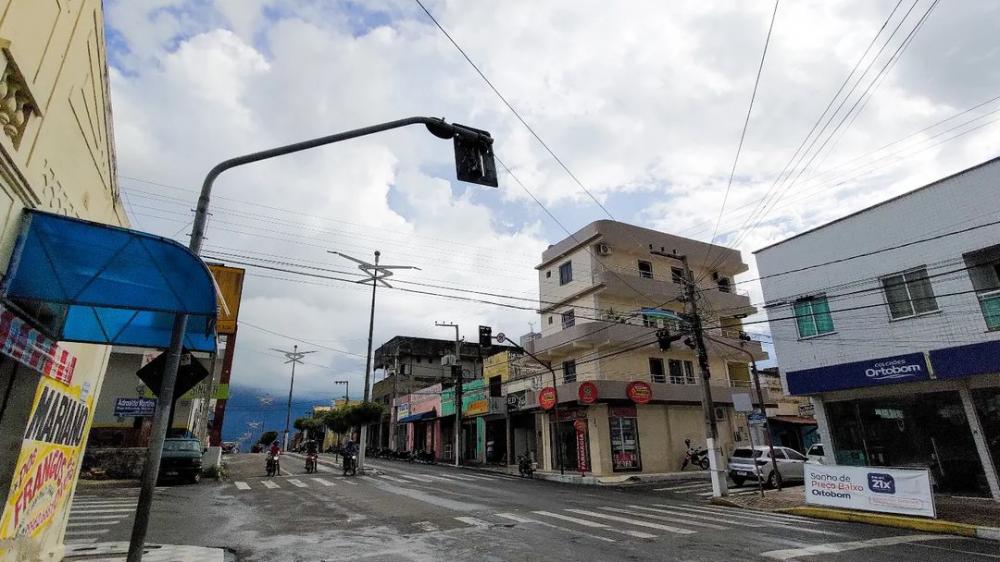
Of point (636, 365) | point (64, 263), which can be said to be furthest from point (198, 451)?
point (636, 365)

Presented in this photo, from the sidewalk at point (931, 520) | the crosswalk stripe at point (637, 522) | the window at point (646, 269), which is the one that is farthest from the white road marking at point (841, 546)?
the window at point (646, 269)

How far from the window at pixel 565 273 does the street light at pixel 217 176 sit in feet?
82.4

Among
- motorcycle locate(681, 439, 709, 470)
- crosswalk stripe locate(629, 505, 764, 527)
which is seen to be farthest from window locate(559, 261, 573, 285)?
crosswalk stripe locate(629, 505, 764, 527)

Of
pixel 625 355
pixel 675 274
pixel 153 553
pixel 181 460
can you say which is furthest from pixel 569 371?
pixel 153 553

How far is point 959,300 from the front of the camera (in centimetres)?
1470

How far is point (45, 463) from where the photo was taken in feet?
21.5

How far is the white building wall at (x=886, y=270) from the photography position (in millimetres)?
14523

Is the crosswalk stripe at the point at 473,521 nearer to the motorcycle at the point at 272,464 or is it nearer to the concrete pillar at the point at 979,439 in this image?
the concrete pillar at the point at 979,439

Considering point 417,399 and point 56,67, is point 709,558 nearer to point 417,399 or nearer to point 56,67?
point 56,67

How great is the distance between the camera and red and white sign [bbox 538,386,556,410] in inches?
1107

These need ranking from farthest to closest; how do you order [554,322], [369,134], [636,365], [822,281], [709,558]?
[554,322] → [636,365] → [822,281] → [709,558] → [369,134]

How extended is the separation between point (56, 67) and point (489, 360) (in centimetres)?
3667

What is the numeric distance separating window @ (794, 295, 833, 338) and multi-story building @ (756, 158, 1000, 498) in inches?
1.4

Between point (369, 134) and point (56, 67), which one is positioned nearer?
point (56, 67)
